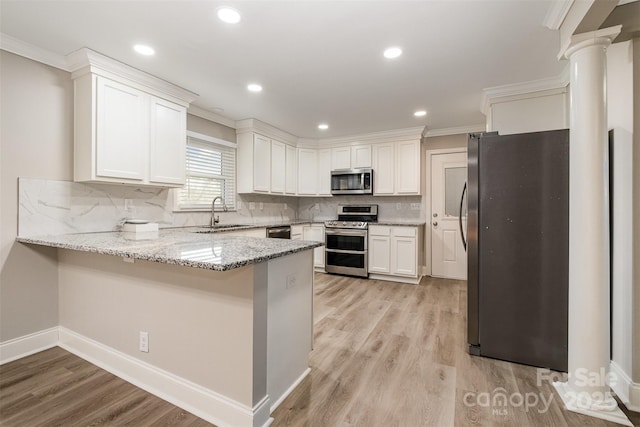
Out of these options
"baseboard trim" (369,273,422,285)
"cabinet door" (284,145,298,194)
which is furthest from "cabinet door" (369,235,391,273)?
"cabinet door" (284,145,298,194)

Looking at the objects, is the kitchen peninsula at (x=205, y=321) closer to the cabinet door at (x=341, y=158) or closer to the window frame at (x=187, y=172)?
the window frame at (x=187, y=172)

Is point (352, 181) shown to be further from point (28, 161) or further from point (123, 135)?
point (28, 161)

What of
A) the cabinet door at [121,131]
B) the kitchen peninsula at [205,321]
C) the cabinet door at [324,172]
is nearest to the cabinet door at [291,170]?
the cabinet door at [324,172]

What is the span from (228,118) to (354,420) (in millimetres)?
3869

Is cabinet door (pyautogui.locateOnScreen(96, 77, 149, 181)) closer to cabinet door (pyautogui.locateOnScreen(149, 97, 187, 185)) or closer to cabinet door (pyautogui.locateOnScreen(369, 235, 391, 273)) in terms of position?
cabinet door (pyautogui.locateOnScreen(149, 97, 187, 185))

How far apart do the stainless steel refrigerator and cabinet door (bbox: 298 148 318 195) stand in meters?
3.42

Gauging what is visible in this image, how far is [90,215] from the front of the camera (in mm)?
2658

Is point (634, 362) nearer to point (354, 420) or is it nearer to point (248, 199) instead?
point (354, 420)

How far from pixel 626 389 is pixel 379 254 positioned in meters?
3.08

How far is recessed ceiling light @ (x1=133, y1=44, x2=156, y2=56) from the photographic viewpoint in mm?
A: 2293

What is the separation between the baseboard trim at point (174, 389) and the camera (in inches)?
60.0

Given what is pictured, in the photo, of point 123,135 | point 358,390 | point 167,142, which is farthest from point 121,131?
point 358,390

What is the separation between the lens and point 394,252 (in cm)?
454

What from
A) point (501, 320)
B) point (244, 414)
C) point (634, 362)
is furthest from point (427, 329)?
point (244, 414)
